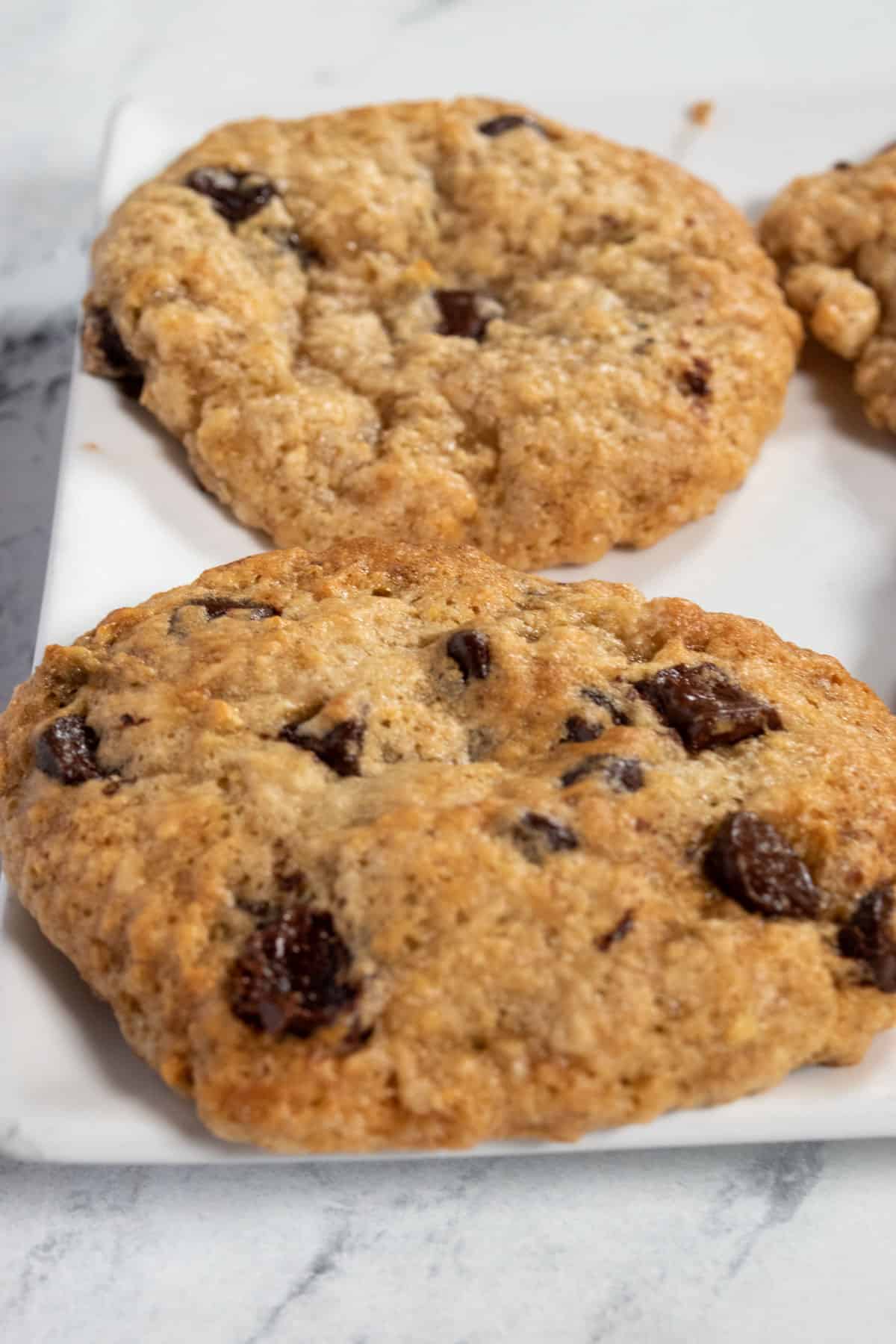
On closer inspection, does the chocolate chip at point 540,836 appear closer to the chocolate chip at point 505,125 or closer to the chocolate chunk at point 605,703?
the chocolate chunk at point 605,703

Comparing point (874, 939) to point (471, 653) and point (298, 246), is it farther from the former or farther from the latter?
point (298, 246)

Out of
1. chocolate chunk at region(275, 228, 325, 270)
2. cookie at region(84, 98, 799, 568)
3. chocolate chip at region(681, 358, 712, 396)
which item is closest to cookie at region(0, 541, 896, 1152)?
cookie at region(84, 98, 799, 568)

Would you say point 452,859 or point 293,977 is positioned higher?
point 452,859

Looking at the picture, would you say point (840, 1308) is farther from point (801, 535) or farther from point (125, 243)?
point (125, 243)

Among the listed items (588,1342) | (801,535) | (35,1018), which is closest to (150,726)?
(35,1018)

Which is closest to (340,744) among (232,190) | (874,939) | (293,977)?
(293,977)

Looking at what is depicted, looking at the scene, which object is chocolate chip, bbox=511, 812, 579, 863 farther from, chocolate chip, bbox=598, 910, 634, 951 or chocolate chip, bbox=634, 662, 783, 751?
chocolate chip, bbox=634, 662, 783, 751
